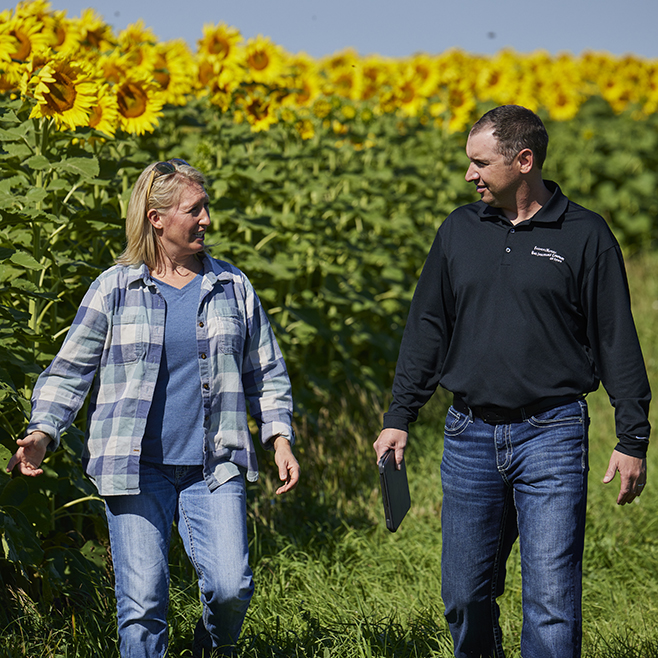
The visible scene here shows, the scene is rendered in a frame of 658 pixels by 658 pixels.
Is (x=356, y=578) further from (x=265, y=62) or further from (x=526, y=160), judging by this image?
(x=265, y=62)

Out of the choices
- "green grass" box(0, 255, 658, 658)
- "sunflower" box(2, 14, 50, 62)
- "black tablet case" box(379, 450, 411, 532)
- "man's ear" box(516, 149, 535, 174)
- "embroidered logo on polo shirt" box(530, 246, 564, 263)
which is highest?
"sunflower" box(2, 14, 50, 62)

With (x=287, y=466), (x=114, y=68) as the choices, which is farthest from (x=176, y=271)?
(x=114, y=68)

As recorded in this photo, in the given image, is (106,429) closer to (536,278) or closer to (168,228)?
(168,228)

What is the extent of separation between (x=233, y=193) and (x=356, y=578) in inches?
101

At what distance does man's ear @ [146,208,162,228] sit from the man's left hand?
1.60m

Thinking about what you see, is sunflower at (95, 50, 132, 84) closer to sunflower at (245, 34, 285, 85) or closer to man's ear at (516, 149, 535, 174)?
sunflower at (245, 34, 285, 85)

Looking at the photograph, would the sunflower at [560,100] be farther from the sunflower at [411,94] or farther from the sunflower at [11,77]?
the sunflower at [11,77]

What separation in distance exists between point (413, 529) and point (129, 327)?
2.26m

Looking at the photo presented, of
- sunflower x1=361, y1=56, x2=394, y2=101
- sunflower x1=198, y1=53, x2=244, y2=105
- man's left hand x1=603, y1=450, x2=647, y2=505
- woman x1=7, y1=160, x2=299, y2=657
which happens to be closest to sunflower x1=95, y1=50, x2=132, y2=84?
sunflower x1=198, y1=53, x2=244, y2=105

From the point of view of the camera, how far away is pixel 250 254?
4996 mm

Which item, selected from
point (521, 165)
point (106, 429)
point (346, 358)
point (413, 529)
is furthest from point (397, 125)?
point (106, 429)

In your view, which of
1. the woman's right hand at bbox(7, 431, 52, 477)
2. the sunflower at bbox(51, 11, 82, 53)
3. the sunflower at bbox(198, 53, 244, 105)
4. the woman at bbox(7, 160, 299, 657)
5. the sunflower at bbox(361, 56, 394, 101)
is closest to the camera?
the woman's right hand at bbox(7, 431, 52, 477)

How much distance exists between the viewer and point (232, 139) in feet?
17.0

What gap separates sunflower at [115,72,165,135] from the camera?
A: 405 centimetres
